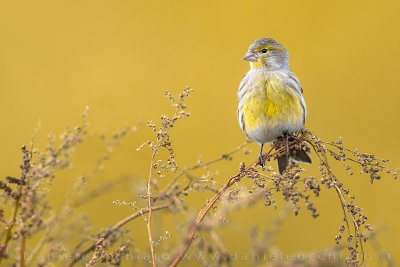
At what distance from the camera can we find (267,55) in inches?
88.9

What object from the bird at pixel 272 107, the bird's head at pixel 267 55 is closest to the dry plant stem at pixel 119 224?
the bird at pixel 272 107

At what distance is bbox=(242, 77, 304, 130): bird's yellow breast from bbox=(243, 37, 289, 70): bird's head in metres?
0.19

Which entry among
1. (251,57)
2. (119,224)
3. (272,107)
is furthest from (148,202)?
(251,57)

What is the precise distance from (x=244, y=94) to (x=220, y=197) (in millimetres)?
1220

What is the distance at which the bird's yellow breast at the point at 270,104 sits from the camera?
196 centimetres

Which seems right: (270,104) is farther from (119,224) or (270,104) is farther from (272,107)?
(119,224)

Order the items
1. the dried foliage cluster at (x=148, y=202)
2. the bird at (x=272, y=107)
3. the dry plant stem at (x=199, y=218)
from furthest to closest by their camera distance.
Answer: the bird at (x=272, y=107) < the dried foliage cluster at (x=148, y=202) < the dry plant stem at (x=199, y=218)

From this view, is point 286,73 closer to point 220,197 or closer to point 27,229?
point 220,197

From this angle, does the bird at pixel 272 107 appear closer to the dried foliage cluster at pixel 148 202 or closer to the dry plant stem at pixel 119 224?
the dried foliage cluster at pixel 148 202

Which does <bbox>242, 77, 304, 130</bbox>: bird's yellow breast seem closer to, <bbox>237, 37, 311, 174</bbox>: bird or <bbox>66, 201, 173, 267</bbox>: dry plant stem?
<bbox>237, 37, 311, 174</bbox>: bird

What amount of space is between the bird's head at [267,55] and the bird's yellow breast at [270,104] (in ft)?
0.61

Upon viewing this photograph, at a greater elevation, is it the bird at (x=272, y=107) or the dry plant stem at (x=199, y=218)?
the bird at (x=272, y=107)

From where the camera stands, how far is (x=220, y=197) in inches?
35.7

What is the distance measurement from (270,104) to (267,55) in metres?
0.35
